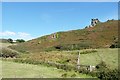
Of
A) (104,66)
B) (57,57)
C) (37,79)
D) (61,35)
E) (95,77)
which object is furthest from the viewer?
→ (61,35)

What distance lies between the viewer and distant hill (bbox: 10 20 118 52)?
72750mm

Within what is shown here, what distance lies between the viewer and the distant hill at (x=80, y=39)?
72.8m

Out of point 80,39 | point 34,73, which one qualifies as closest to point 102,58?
point 34,73

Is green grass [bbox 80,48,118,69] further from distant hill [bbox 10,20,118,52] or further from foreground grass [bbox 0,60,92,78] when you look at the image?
distant hill [bbox 10,20,118,52]

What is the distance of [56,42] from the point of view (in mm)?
82500

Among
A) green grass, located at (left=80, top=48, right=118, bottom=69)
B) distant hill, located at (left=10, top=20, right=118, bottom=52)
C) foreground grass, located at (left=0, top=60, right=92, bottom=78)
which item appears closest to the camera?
foreground grass, located at (left=0, top=60, right=92, bottom=78)

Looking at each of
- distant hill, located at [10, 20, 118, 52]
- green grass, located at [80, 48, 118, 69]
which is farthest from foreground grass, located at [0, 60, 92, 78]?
distant hill, located at [10, 20, 118, 52]

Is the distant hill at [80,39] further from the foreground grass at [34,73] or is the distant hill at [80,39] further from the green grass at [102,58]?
the foreground grass at [34,73]

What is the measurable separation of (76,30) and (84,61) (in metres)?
50.4

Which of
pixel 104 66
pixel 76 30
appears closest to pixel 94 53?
pixel 104 66

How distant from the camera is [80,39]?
80.2 meters

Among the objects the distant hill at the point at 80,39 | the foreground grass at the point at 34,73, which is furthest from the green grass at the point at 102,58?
the distant hill at the point at 80,39

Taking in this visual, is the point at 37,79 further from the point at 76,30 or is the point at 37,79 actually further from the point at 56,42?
the point at 76,30

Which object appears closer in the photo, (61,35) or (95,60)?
(95,60)
